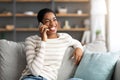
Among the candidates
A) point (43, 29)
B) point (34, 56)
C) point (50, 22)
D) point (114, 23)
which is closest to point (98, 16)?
point (114, 23)

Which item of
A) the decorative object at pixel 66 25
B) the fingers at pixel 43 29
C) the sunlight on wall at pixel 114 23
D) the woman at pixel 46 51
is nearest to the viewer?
the woman at pixel 46 51

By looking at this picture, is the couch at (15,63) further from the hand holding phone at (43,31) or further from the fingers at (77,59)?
the hand holding phone at (43,31)

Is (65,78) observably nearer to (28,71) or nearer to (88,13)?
(28,71)

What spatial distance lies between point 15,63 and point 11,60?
0.05m

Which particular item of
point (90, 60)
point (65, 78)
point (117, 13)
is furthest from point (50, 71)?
point (117, 13)

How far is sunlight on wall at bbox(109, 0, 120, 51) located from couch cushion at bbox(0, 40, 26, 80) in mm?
3164

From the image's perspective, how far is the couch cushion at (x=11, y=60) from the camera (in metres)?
2.49

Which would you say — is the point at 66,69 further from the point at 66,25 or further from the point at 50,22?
the point at 66,25

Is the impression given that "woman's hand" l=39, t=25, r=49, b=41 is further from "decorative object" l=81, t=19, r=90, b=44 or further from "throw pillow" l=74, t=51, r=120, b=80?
"decorative object" l=81, t=19, r=90, b=44

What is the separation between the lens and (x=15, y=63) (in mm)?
2500

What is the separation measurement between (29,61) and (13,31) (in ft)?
11.4

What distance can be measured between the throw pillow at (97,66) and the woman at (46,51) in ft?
0.31

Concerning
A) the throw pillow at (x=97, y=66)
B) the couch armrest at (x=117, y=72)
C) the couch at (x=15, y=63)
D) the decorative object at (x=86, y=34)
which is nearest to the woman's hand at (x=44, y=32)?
the couch at (x=15, y=63)

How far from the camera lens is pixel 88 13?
5773 millimetres
